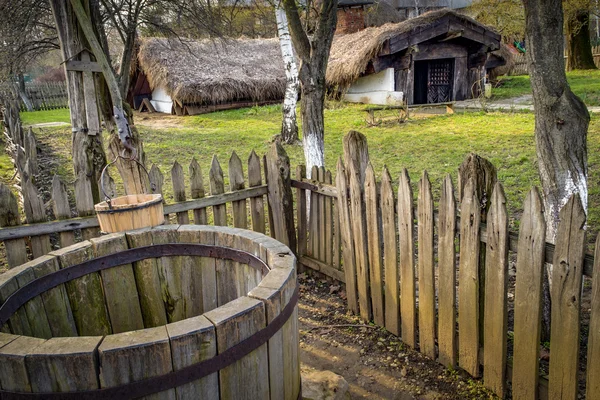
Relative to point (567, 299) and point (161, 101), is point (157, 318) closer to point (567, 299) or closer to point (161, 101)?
point (567, 299)

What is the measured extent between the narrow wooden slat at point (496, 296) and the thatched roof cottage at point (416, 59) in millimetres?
14530

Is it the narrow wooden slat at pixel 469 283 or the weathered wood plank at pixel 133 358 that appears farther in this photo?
the narrow wooden slat at pixel 469 283

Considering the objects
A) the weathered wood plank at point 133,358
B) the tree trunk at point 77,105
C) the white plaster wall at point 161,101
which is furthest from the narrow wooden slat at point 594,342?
the white plaster wall at point 161,101

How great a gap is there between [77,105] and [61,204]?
172 cm

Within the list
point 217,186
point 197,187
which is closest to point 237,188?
point 217,186

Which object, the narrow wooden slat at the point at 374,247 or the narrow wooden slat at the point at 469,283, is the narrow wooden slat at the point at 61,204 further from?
the narrow wooden slat at the point at 469,283

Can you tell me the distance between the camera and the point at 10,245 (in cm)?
334

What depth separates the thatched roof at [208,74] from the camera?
18812 mm

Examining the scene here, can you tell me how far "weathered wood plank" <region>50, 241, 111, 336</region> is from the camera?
239 cm

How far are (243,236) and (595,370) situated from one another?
181 centimetres

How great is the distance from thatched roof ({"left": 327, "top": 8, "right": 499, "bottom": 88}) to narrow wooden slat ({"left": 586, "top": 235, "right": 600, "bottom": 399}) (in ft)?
49.0

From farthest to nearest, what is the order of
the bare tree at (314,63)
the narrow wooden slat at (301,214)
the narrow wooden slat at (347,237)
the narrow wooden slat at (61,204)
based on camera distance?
the bare tree at (314,63), the narrow wooden slat at (301,214), the narrow wooden slat at (347,237), the narrow wooden slat at (61,204)

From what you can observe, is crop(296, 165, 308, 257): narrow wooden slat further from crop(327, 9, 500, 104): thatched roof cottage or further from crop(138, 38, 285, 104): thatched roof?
crop(138, 38, 285, 104): thatched roof

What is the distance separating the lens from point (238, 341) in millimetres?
1650
